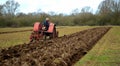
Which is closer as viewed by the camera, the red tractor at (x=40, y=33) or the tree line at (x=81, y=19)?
the red tractor at (x=40, y=33)

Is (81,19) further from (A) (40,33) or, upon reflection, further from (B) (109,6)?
(A) (40,33)

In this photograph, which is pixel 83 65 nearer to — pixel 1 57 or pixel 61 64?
pixel 61 64

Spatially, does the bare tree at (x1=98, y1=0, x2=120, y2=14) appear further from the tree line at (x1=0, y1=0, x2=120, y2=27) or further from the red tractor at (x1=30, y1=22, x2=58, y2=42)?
the red tractor at (x1=30, y1=22, x2=58, y2=42)

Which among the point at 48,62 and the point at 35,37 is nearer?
the point at 48,62

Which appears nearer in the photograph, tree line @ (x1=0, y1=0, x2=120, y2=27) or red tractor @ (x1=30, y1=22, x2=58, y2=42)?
red tractor @ (x1=30, y1=22, x2=58, y2=42)

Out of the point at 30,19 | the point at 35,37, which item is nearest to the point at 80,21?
the point at 30,19

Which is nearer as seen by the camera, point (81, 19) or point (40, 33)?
point (40, 33)

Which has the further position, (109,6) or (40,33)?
(109,6)

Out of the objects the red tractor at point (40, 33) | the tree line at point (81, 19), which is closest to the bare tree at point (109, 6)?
the tree line at point (81, 19)

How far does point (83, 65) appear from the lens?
10297 millimetres

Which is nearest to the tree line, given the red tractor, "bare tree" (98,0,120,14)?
"bare tree" (98,0,120,14)

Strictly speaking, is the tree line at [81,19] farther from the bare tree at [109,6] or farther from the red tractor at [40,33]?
the red tractor at [40,33]

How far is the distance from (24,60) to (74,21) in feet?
306

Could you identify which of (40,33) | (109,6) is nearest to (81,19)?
(109,6)
